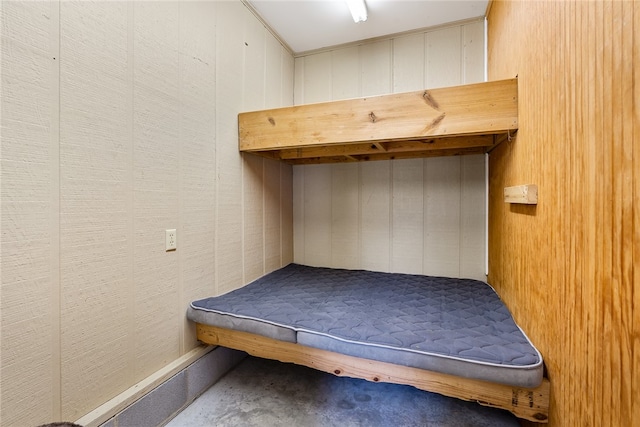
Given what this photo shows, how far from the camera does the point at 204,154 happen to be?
162 centimetres

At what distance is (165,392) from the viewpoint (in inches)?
52.7

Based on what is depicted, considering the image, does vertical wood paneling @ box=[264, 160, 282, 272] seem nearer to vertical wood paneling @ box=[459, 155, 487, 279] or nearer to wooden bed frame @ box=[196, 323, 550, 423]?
wooden bed frame @ box=[196, 323, 550, 423]

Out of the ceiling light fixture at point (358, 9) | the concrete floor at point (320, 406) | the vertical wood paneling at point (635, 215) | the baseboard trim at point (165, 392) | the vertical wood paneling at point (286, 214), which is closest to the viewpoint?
the vertical wood paneling at point (635, 215)

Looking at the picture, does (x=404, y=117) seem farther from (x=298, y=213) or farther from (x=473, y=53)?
(x=298, y=213)

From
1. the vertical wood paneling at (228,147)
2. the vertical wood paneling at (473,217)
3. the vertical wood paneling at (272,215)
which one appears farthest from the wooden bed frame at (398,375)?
the vertical wood paneling at (473,217)

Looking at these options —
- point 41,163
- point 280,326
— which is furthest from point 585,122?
point 41,163

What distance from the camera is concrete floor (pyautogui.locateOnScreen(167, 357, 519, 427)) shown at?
137 cm

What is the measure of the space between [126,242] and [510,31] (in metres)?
2.21

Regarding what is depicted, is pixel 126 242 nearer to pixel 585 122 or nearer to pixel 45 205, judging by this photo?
pixel 45 205

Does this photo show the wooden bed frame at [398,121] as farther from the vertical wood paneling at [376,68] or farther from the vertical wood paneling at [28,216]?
the vertical wood paneling at [28,216]

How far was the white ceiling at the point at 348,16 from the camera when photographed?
1.96 metres

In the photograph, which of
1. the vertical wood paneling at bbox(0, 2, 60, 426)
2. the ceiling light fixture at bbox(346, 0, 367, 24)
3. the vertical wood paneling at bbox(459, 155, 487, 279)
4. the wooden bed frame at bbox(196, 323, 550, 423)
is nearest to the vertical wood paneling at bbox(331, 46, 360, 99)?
the ceiling light fixture at bbox(346, 0, 367, 24)

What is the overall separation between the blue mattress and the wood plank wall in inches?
6.0

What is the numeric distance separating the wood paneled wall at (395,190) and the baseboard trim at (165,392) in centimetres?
124
